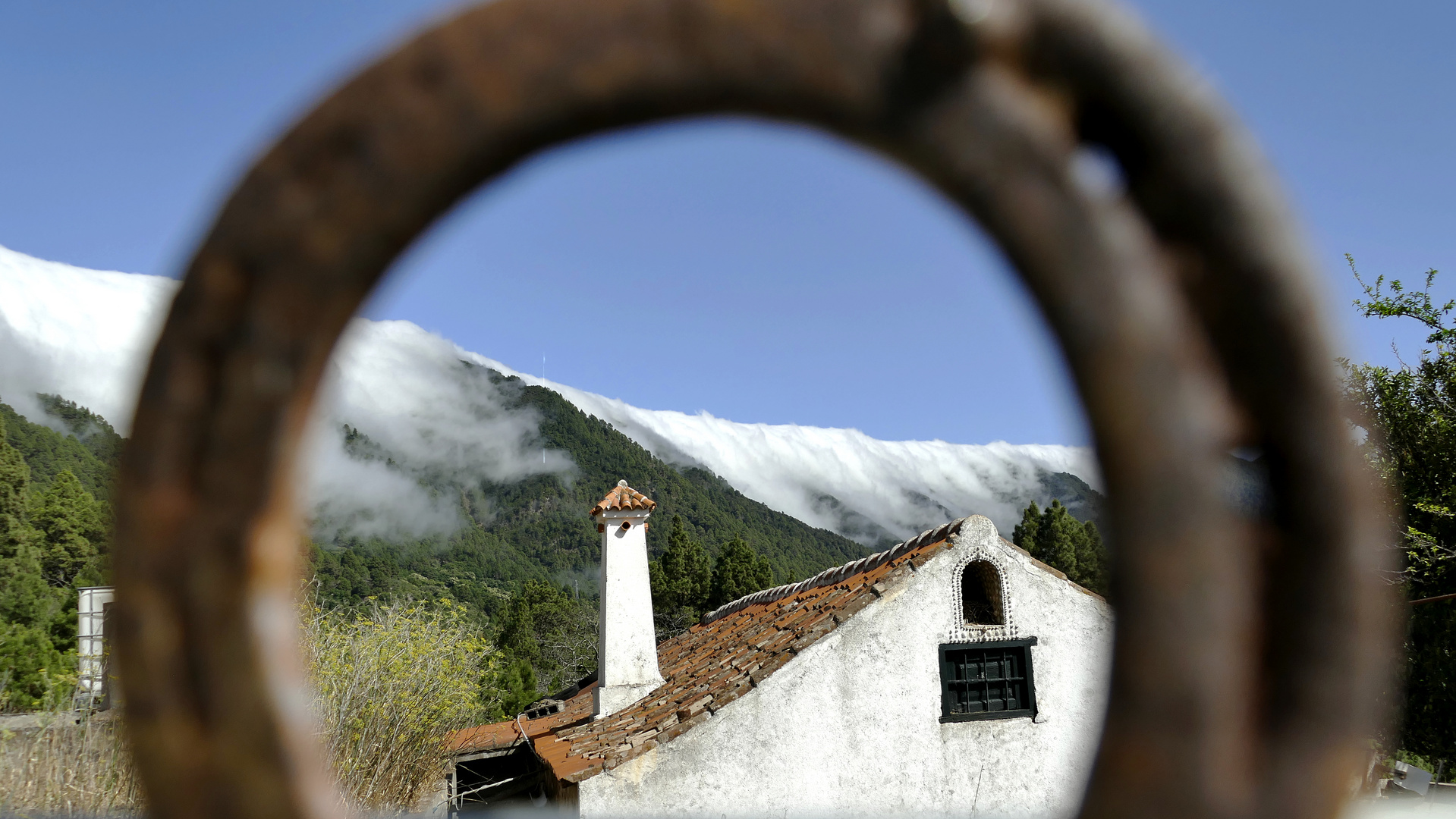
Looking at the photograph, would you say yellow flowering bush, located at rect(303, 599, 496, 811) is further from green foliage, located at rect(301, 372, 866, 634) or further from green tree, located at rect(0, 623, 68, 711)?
green foliage, located at rect(301, 372, 866, 634)

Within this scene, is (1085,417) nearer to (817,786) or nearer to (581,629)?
(817,786)

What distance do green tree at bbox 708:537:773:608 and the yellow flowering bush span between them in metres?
25.5

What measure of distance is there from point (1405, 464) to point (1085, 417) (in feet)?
71.8

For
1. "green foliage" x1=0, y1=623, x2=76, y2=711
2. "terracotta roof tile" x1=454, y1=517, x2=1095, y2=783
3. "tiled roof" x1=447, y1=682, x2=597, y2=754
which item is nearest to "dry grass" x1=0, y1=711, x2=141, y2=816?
"green foliage" x1=0, y1=623, x2=76, y2=711

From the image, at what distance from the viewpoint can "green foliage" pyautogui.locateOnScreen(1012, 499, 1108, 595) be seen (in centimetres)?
3888

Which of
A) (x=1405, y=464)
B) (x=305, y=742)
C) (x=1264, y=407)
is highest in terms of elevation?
(x=1405, y=464)

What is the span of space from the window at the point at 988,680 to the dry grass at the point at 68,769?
7.16 meters

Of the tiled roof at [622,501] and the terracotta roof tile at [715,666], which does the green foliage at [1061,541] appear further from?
the tiled roof at [622,501]

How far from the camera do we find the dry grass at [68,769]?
18.3ft

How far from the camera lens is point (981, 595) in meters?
10.1

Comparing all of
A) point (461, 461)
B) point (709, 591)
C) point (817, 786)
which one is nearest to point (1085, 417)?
point (817, 786)

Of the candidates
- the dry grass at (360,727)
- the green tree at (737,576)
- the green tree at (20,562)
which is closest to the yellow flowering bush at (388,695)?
the dry grass at (360,727)

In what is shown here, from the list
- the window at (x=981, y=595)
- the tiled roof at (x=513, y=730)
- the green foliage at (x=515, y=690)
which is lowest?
the green foliage at (x=515, y=690)

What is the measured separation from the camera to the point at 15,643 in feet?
37.6
